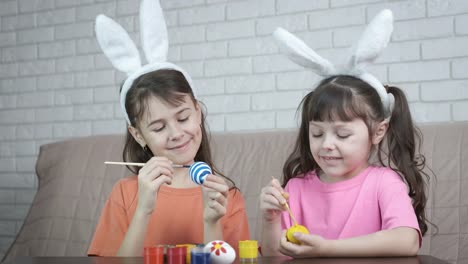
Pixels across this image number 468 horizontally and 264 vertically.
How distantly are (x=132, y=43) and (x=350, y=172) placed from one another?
28.9 inches

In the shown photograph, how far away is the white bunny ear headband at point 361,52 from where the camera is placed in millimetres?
1616

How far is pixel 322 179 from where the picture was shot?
5.92 feet

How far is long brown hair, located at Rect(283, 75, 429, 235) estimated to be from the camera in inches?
65.1

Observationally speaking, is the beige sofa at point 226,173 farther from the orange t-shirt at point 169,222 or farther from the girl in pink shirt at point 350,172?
the orange t-shirt at point 169,222

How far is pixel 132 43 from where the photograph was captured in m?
1.82

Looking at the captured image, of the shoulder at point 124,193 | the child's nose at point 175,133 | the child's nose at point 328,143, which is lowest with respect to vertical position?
the shoulder at point 124,193

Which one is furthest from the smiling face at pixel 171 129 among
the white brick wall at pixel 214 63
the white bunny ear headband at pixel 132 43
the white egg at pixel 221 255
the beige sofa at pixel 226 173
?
the white brick wall at pixel 214 63

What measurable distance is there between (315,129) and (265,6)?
149cm

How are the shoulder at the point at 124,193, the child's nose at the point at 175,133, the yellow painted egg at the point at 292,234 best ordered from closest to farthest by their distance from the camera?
the yellow painted egg at the point at 292,234, the child's nose at the point at 175,133, the shoulder at the point at 124,193

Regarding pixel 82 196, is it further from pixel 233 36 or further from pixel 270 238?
pixel 270 238

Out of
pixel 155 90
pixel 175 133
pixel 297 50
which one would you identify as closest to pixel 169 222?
pixel 175 133

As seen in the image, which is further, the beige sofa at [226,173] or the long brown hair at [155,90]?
the beige sofa at [226,173]

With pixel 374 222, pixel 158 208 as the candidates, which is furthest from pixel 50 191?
pixel 374 222

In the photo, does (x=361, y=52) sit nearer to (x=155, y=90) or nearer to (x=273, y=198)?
(x=273, y=198)
